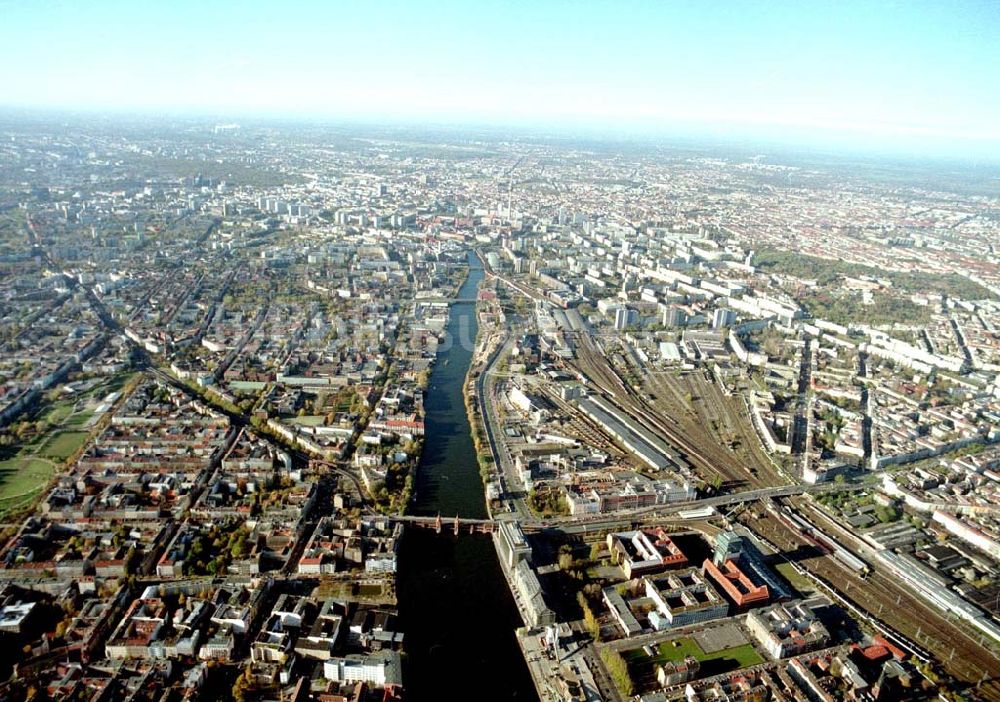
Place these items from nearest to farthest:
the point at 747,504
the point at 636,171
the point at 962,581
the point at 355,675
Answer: the point at 355,675 → the point at 962,581 → the point at 747,504 → the point at 636,171

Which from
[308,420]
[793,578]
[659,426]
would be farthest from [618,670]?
[308,420]

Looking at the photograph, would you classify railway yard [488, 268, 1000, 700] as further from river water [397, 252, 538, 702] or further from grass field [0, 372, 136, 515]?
grass field [0, 372, 136, 515]

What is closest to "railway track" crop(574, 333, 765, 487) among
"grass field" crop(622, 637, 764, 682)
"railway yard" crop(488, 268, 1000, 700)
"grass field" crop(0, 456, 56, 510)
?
"railway yard" crop(488, 268, 1000, 700)

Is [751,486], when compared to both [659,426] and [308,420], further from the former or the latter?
[308,420]

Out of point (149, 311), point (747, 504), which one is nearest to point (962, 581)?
point (747, 504)

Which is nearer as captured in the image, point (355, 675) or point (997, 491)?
point (355, 675)

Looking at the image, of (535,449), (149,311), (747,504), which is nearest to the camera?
(747,504)

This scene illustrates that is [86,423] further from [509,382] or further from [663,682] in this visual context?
[663,682]
